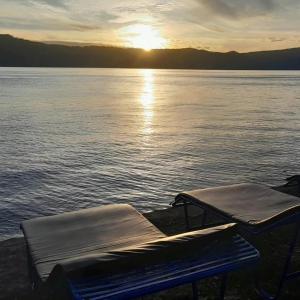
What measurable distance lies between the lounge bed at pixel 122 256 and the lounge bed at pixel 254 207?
79cm

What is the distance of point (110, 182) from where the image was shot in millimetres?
18422

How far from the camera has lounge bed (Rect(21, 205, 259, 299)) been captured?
3.06 metres

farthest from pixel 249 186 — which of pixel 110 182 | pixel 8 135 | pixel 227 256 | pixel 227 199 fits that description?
pixel 8 135

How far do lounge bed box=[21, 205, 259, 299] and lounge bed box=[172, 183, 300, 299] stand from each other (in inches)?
31.0

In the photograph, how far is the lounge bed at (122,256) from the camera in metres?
3.06

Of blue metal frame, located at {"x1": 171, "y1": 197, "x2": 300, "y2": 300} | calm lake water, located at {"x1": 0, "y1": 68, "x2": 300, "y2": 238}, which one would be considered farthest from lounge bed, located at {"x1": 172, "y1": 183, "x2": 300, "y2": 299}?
calm lake water, located at {"x1": 0, "y1": 68, "x2": 300, "y2": 238}

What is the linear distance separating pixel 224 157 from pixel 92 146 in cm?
847

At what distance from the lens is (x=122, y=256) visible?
317cm

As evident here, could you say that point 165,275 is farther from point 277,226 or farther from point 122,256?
point 277,226

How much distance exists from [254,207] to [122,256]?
245 centimetres

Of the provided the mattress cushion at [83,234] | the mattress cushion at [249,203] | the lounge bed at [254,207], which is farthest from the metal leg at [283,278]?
the mattress cushion at [83,234]

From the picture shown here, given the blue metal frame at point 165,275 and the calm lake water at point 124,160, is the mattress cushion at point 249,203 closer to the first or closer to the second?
the blue metal frame at point 165,275

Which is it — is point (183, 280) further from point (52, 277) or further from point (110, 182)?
point (110, 182)

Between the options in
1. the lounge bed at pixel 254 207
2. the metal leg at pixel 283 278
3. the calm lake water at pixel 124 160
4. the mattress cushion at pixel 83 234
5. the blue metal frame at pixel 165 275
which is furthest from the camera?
the calm lake water at pixel 124 160
